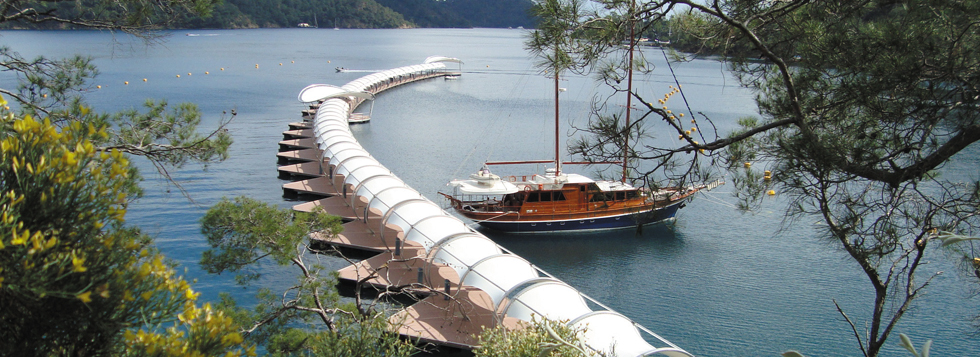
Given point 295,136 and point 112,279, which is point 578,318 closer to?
point 112,279

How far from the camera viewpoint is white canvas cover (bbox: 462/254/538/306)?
49.1ft

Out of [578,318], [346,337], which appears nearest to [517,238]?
[578,318]

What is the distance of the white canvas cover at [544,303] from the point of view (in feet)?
43.3

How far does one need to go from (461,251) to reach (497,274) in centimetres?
163

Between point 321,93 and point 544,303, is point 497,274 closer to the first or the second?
point 544,303

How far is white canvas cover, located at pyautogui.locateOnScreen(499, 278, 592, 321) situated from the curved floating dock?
0.07ft

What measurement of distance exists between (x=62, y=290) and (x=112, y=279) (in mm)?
296

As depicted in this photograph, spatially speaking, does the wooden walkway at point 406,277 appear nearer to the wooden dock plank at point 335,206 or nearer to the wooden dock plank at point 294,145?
the wooden dock plank at point 335,206

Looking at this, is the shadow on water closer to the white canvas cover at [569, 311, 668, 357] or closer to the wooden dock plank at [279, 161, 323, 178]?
the white canvas cover at [569, 311, 668, 357]

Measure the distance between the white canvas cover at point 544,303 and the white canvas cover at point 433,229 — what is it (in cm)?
488

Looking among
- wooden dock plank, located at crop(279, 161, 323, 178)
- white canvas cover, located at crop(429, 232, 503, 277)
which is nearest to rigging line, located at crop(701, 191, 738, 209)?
white canvas cover, located at crop(429, 232, 503, 277)

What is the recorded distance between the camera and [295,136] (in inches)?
1571

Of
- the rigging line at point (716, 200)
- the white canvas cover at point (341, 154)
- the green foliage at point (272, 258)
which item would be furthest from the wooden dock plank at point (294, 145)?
the green foliage at point (272, 258)

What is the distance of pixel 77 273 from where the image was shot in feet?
12.5
